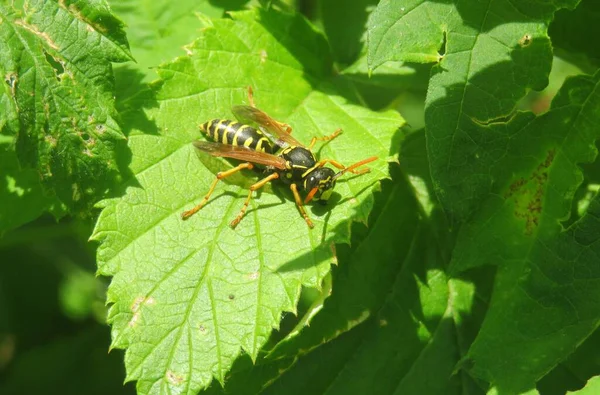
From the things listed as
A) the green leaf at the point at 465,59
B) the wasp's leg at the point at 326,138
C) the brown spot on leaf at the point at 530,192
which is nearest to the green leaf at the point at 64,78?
the wasp's leg at the point at 326,138

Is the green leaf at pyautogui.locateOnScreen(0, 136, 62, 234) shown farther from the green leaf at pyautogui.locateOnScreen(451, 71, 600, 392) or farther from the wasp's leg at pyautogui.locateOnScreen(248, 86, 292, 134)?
the green leaf at pyautogui.locateOnScreen(451, 71, 600, 392)

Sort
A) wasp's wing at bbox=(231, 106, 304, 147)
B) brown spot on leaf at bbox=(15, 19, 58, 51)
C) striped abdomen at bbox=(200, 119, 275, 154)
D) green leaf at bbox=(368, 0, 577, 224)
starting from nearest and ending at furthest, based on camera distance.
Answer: green leaf at bbox=(368, 0, 577, 224)
brown spot on leaf at bbox=(15, 19, 58, 51)
striped abdomen at bbox=(200, 119, 275, 154)
wasp's wing at bbox=(231, 106, 304, 147)

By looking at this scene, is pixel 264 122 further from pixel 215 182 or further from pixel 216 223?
pixel 216 223

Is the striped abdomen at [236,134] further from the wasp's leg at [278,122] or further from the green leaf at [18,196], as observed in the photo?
the green leaf at [18,196]

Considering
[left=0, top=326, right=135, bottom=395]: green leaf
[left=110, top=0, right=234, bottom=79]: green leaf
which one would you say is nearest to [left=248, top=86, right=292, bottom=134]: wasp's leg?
[left=110, top=0, right=234, bottom=79]: green leaf

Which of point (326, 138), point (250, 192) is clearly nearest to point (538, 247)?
point (326, 138)

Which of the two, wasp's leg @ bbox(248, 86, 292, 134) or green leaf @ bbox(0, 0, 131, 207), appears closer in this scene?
green leaf @ bbox(0, 0, 131, 207)

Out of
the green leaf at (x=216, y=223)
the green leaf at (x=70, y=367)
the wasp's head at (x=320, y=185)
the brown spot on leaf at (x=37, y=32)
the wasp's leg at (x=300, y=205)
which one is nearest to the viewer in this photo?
the green leaf at (x=216, y=223)

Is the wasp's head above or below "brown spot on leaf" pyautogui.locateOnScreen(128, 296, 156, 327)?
below
